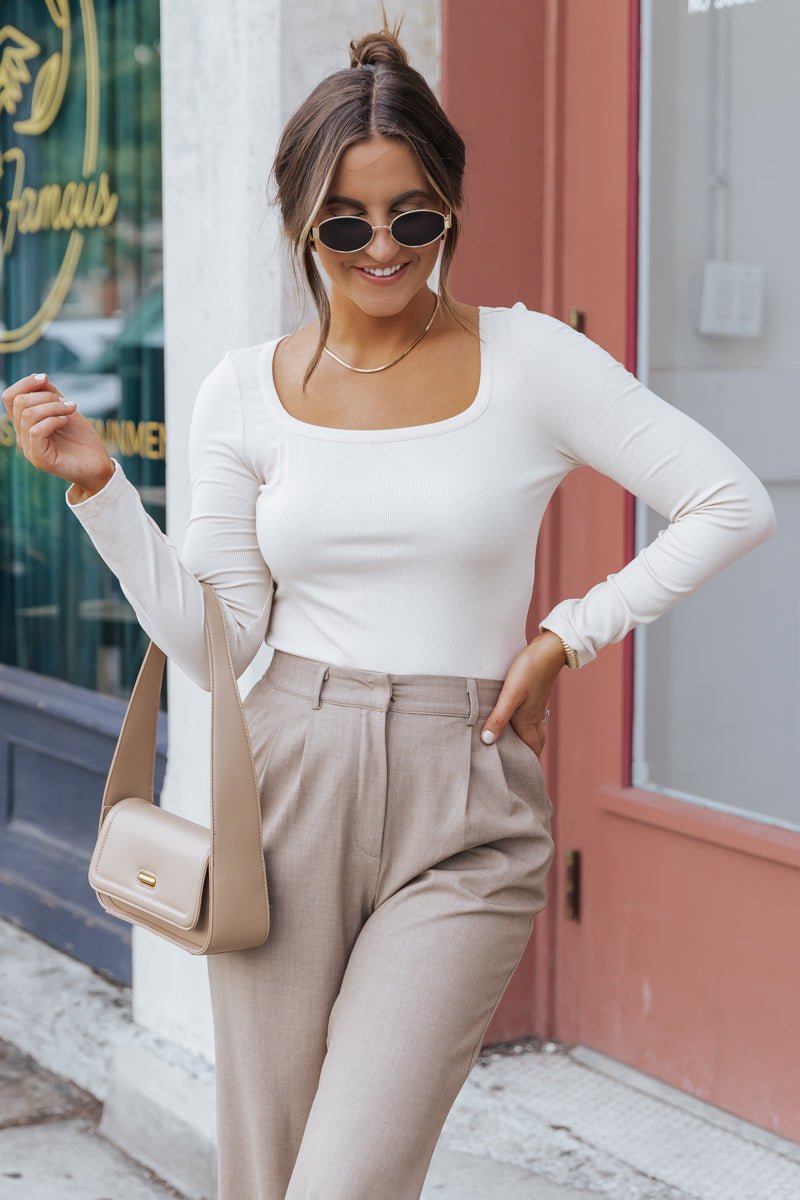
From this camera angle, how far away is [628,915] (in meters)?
3.52

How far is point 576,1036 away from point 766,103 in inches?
80.1

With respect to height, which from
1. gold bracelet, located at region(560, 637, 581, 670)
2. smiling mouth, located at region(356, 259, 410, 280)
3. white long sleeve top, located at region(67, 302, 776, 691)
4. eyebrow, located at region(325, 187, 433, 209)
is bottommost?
gold bracelet, located at region(560, 637, 581, 670)

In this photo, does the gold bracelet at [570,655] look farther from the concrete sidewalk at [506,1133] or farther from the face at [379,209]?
the concrete sidewalk at [506,1133]

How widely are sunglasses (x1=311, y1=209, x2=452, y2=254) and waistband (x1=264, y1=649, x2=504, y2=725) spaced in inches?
21.2

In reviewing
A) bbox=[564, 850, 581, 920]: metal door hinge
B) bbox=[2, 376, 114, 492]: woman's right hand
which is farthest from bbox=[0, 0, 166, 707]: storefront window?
bbox=[2, 376, 114, 492]: woman's right hand

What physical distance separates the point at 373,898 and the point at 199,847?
0.76ft

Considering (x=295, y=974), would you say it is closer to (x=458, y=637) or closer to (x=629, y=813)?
(x=458, y=637)

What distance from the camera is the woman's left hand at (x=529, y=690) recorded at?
Answer: 211cm

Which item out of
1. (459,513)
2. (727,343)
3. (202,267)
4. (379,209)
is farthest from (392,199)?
(202,267)

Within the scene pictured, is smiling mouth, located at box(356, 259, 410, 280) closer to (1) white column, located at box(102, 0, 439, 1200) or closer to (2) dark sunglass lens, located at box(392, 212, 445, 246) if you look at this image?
(2) dark sunglass lens, located at box(392, 212, 445, 246)

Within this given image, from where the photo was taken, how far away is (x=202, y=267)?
3.52m

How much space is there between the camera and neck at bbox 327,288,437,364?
7.17 feet

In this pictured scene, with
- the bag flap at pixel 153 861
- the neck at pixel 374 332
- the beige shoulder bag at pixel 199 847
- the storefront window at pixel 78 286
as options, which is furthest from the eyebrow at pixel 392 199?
the storefront window at pixel 78 286

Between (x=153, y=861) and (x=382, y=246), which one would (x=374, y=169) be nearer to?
(x=382, y=246)
